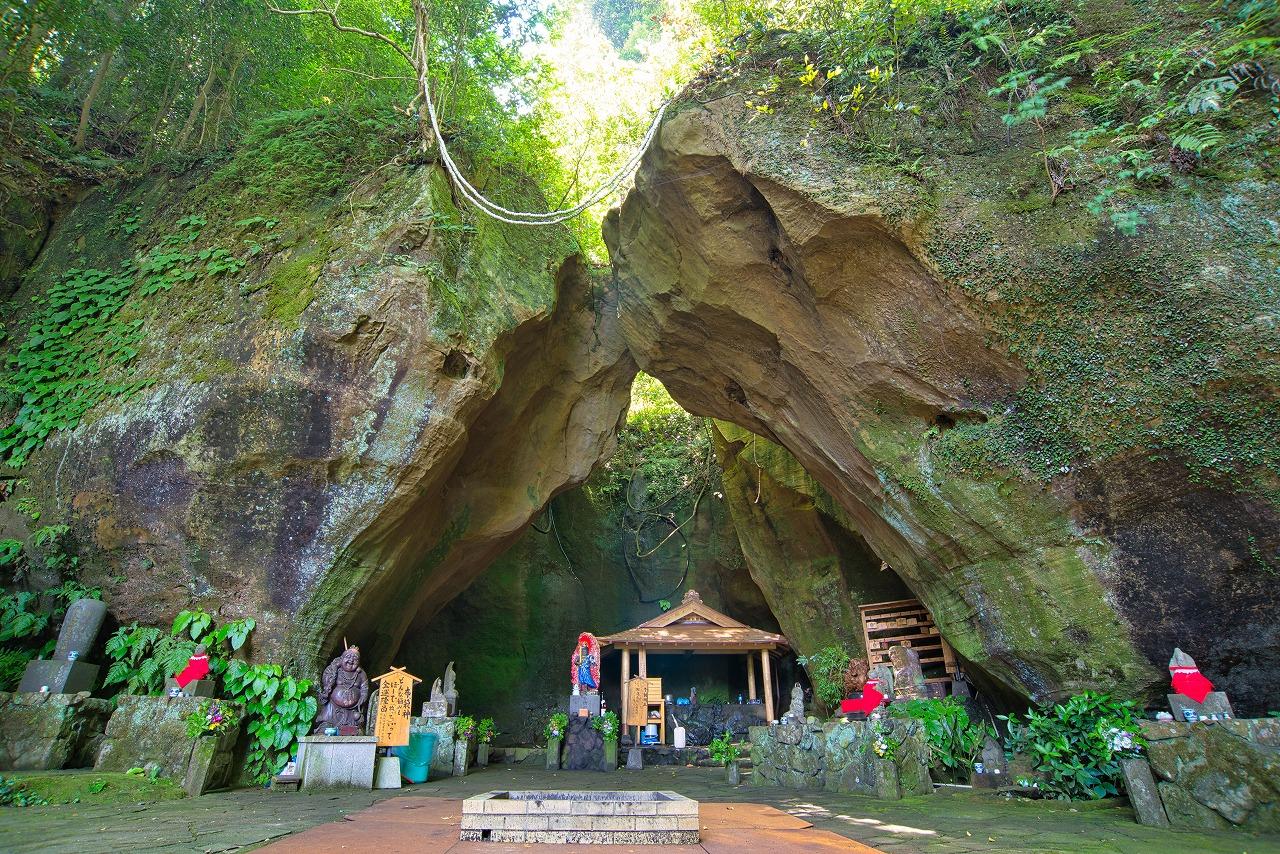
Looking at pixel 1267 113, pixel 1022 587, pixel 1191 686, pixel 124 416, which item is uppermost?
pixel 1267 113

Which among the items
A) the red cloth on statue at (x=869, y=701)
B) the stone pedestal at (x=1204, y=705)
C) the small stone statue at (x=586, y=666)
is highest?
the small stone statue at (x=586, y=666)

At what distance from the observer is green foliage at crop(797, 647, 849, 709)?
11406 mm

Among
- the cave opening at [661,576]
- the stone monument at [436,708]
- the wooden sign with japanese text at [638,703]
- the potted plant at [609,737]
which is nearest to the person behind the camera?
the stone monument at [436,708]

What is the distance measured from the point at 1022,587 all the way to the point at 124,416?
35.4 feet

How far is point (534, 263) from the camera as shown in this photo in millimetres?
10828

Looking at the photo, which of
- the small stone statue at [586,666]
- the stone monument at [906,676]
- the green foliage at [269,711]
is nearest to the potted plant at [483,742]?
the small stone statue at [586,666]

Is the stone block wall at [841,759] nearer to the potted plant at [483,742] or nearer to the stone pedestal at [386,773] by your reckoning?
the stone pedestal at [386,773]

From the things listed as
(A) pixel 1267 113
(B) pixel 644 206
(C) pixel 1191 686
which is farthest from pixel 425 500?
(A) pixel 1267 113

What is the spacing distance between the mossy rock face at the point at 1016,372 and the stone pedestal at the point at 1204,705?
0.93m

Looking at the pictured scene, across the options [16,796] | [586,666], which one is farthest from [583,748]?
[16,796]

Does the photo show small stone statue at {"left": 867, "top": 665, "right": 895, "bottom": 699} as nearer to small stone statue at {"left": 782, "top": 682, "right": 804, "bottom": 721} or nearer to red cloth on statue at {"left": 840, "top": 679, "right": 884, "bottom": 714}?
red cloth on statue at {"left": 840, "top": 679, "right": 884, "bottom": 714}

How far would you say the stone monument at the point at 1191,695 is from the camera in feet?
17.0

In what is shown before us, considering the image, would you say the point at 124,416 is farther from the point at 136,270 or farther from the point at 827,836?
the point at 827,836

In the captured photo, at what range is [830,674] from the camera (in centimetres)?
1166
